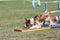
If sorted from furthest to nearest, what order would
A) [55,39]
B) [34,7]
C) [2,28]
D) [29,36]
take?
[34,7] < [2,28] < [29,36] < [55,39]

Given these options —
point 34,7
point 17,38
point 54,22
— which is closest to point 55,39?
point 54,22

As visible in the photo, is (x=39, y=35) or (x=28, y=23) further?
(x=39, y=35)

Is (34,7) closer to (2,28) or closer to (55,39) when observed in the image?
(2,28)

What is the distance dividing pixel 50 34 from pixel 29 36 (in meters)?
0.77

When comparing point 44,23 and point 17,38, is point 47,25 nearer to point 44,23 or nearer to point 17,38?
point 44,23

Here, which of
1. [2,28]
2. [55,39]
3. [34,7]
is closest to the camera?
[55,39]

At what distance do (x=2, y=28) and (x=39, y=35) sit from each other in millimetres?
2159

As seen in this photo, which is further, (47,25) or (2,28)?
(2,28)

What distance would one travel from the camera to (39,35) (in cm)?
1038

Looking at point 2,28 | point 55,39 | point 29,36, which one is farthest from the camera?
point 2,28

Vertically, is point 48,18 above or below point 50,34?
above

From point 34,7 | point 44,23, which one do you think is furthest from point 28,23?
point 34,7

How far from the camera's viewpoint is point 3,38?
9891mm

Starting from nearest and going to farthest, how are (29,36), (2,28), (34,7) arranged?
(29,36) → (2,28) → (34,7)
